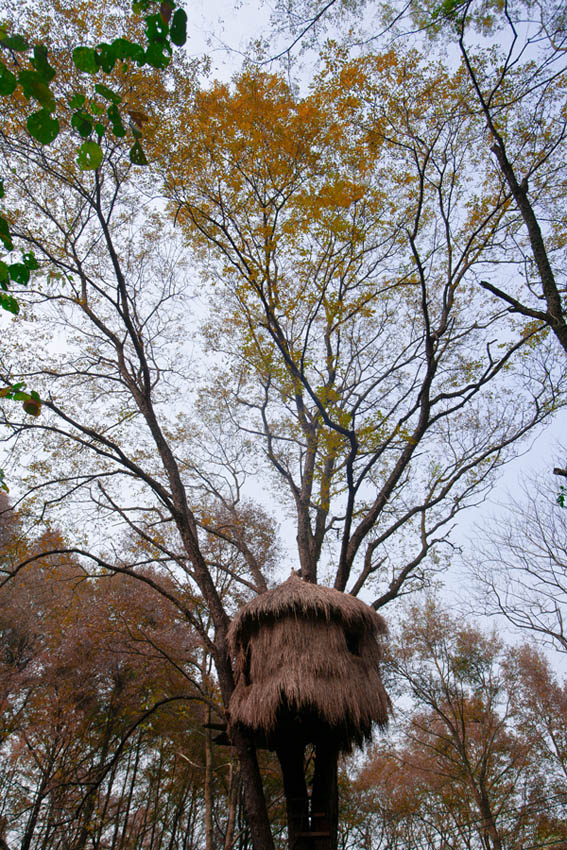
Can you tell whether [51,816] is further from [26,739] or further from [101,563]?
[101,563]

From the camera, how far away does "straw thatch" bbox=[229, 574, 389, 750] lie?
3387 mm

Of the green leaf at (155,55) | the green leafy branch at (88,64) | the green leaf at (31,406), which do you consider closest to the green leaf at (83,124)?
the green leafy branch at (88,64)

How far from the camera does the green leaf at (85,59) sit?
4.07ft

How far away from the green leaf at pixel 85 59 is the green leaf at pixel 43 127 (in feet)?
→ 0.49

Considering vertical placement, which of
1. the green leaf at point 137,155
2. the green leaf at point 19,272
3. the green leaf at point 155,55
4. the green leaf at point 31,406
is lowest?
the green leaf at point 31,406

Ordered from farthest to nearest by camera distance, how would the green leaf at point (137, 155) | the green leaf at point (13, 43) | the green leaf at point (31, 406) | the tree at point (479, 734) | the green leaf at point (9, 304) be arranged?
1. the tree at point (479, 734)
2. the green leaf at point (31, 406)
3. the green leaf at point (9, 304)
4. the green leaf at point (137, 155)
5. the green leaf at point (13, 43)

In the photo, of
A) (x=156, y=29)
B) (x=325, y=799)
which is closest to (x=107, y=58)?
(x=156, y=29)

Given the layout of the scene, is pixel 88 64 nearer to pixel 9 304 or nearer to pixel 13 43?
pixel 13 43

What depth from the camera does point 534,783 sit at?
1097 centimetres

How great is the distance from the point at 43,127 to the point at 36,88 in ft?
0.28

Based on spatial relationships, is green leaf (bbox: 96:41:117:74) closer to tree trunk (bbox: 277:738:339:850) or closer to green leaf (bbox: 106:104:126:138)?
green leaf (bbox: 106:104:126:138)

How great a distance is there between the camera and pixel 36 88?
48.6 inches

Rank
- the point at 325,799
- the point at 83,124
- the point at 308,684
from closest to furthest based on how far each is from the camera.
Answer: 1. the point at 83,124
2. the point at 308,684
3. the point at 325,799

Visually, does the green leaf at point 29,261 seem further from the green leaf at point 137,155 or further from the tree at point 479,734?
the tree at point 479,734
